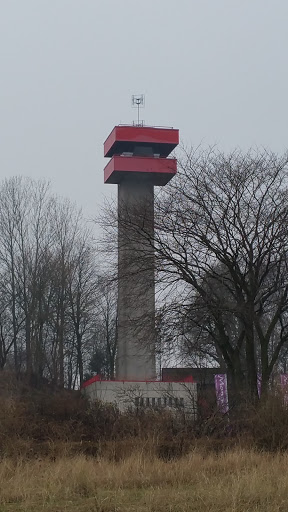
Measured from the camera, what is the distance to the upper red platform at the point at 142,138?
52.3 meters

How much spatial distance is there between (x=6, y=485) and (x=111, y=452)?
183 inches

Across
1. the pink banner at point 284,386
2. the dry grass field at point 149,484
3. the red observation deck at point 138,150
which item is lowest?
the dry grass field at point 149,484

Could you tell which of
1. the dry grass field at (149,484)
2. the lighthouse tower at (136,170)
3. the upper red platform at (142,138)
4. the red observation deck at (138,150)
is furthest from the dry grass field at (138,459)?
the upper red platform at (142,138)

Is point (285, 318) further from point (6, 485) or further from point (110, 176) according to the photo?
point (6, 485)

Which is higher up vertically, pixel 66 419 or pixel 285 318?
pixel 285 318

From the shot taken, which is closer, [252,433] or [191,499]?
[191,499]

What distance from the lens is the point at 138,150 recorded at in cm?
5275

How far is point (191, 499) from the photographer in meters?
10.7

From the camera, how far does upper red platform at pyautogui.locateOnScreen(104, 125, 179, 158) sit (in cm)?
5231

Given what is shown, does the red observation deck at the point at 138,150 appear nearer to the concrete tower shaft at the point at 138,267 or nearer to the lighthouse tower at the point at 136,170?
the lighthouse tower at the point at 136,170

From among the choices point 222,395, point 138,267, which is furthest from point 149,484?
point 138,267

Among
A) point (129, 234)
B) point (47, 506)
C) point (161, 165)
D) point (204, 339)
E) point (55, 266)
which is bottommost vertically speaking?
point (47, 506)

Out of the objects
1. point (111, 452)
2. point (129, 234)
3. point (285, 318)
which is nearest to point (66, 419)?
point (111, 452)

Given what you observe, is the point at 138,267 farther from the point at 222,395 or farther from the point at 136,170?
the point at 136,170
